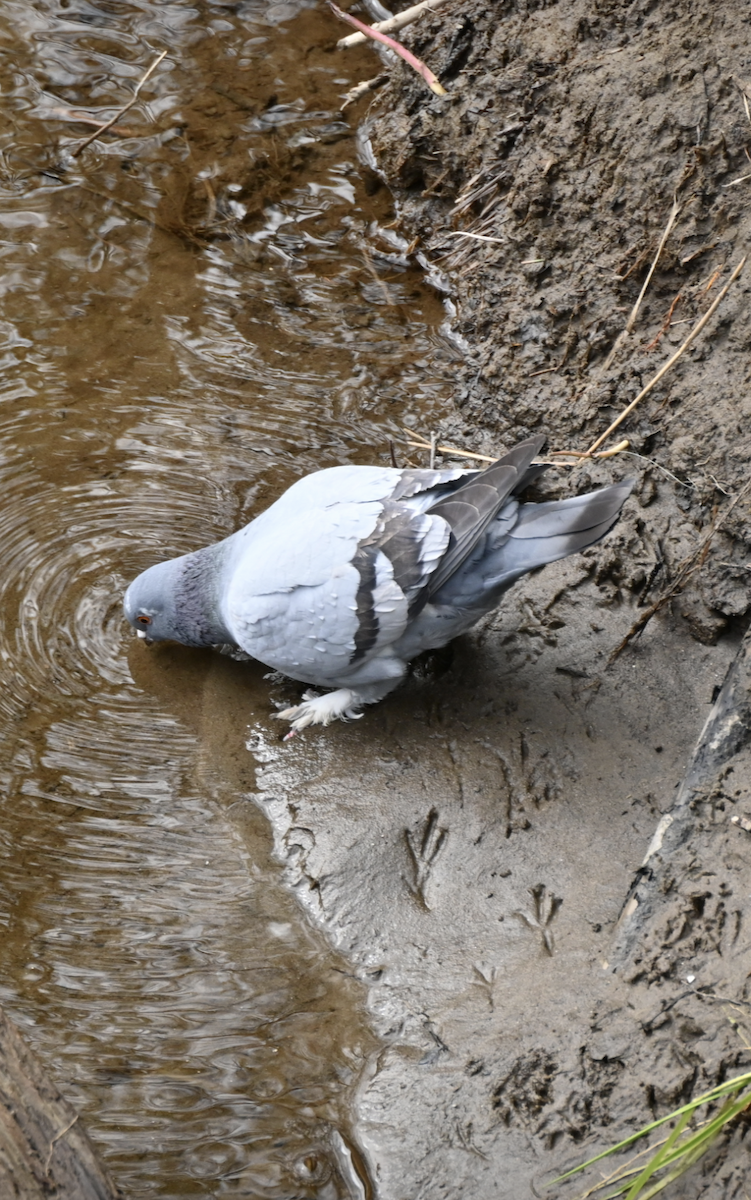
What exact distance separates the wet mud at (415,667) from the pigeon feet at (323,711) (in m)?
0.07

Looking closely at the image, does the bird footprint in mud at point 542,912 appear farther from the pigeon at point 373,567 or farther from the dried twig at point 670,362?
the dried twig at point 670,362

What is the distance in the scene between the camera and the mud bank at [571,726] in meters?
2.67

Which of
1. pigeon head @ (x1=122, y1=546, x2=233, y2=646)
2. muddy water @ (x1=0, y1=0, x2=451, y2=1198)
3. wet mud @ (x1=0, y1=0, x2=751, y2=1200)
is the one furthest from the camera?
pigeon head @ (x1=122, y1=546, x2=233, y2=646)

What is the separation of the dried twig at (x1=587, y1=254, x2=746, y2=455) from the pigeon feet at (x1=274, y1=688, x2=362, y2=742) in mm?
1583

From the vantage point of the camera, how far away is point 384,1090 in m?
2.98

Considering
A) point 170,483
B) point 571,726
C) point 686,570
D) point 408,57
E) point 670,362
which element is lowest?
Result: point 571,726

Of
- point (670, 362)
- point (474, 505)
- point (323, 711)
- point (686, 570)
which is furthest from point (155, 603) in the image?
point (670, 362)

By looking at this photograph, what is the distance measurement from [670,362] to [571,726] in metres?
1.64

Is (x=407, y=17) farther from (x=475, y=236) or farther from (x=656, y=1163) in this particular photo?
(x=656, y=1163)

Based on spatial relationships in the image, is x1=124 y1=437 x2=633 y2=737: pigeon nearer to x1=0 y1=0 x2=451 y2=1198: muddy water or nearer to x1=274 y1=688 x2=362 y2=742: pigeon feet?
x1=274 y1=688 x2=362 y2=742: pigeon feet

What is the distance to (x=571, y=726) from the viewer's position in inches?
148

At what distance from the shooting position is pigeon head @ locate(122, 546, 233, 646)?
13.0 feet

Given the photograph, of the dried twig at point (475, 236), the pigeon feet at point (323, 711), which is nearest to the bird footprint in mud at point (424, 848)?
the pigeon feet at point (323, 711)

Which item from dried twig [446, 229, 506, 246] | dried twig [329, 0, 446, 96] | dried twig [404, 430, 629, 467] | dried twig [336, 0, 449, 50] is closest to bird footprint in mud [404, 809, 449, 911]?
dried twig [404, 430, 629, 467]
